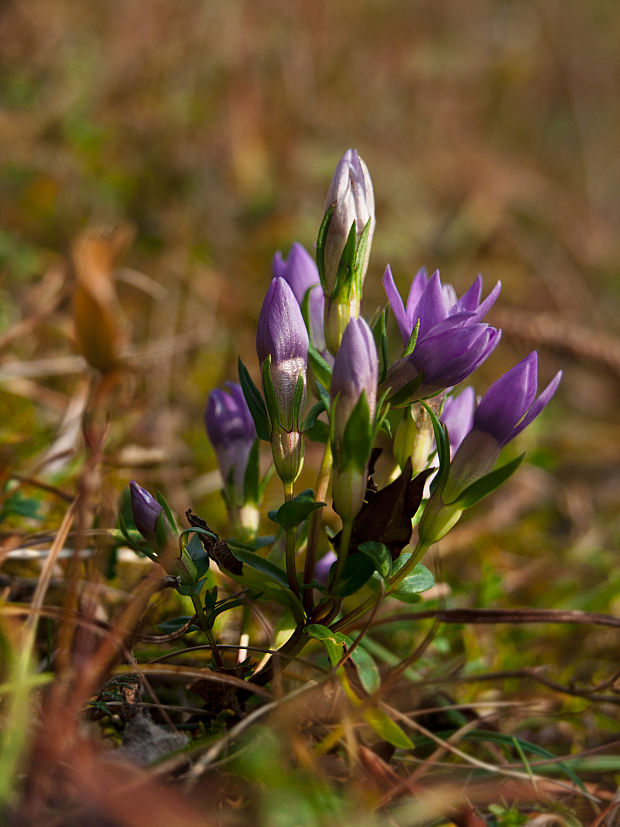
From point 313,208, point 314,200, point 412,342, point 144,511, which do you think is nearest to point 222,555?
point 144,511

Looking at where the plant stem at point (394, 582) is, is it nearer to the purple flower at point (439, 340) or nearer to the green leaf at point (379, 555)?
the green leaf at point (379, 555)

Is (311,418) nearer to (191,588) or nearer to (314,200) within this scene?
(191,588)

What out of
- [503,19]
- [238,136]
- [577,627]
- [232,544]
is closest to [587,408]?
[577,627]

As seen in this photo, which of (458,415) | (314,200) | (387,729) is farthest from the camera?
(314,200)

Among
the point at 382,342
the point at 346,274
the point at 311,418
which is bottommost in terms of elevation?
the point at 311,418

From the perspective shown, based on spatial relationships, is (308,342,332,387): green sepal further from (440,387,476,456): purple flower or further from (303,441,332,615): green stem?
(440,387,476,456): purple flower

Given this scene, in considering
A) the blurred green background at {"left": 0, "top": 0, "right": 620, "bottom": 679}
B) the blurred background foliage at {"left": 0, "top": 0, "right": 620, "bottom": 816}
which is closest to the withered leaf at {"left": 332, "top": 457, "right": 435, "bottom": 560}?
the blurred background foliage at {"left": 0, "top": 0, "right": 620, "bottom": 816}

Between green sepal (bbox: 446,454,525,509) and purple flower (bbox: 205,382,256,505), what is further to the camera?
purple flower (bbox: 205,382,256,505)

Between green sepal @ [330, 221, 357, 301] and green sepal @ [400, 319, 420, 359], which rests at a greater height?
green sepal @ [330, 221, 357, 301]

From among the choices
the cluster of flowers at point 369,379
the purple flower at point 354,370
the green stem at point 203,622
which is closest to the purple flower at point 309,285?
the cluster of flowers at point 369,379
